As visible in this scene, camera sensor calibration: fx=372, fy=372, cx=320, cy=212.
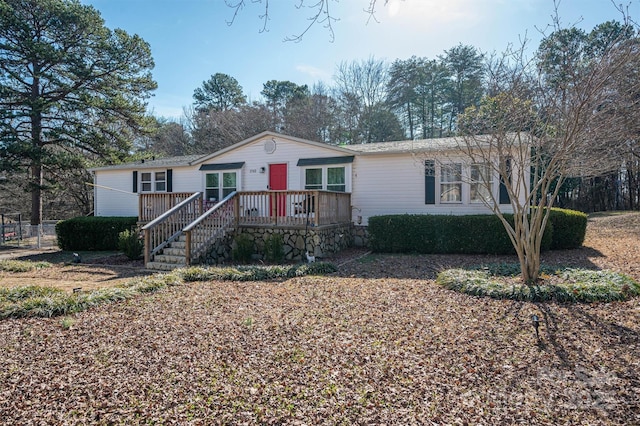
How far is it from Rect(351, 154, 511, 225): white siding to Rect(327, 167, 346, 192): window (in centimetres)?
43

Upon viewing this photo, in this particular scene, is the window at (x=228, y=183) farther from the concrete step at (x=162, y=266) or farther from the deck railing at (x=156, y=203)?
the concrete step at (x=162, y=266)

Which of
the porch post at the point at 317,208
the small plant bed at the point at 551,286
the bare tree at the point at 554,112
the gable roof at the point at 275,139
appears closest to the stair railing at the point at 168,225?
the gable roof at the point at 275,139

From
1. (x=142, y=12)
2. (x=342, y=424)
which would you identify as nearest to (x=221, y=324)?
(x=342, y=424)

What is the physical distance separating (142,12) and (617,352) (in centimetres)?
815

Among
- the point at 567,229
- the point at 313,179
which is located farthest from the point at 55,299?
the point at 567,229

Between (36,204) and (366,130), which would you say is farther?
(366,130)

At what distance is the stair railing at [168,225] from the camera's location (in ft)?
31.3

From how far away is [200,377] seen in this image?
318 centimetres

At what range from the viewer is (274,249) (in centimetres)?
961

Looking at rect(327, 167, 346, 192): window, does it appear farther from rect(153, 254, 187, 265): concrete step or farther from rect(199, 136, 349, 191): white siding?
rect(153, 254, 187, 265): concrete step

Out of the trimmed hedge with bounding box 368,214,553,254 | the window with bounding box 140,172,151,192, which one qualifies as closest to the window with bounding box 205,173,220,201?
the window with bounding box 140,172,151,192

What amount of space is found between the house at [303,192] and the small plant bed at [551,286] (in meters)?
2.75

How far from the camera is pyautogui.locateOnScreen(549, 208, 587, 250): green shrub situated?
384 inches

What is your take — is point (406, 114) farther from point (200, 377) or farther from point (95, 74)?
point (200, 377)
